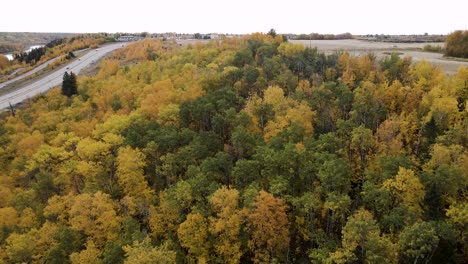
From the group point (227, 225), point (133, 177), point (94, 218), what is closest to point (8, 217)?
point (94, 218)

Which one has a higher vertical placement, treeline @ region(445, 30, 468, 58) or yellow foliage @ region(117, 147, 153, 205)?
treeline @ region(445, 30, 468, 58)

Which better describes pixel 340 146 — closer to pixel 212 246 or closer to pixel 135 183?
pixel 212 246

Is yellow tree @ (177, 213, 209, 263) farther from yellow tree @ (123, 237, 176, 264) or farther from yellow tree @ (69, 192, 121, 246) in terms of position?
yellow tree @ (69, 192, 121, 246)

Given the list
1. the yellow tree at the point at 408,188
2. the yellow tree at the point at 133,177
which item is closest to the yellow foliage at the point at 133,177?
the yellow tree at the point at 133,177

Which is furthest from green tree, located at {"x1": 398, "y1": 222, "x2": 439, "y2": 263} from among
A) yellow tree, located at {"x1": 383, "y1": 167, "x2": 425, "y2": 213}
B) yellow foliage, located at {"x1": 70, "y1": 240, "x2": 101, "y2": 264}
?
yellow foliage, located at {"x1": 70, "y1": 240, "x2": 101, "y2": 264}

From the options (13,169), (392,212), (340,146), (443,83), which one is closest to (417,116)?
(443,83)

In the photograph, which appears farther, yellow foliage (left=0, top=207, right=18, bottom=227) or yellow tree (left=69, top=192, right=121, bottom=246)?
yellow foliage (left=0, top=207, right=18, bottom=227)

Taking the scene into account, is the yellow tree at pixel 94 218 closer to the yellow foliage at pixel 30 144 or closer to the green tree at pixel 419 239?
the yellow foliage at pixel 30 144

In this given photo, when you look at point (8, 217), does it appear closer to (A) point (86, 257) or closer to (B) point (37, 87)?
(A) point (86, 257)
